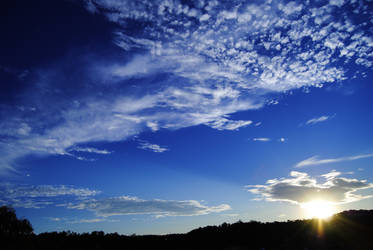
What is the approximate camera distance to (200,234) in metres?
21.7

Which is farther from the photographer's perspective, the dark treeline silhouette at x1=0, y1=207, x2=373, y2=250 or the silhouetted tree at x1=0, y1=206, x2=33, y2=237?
the silhouetted tree at x1=0, y1=206, x2=33, y2=237

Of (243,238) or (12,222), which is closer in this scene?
(243,238)

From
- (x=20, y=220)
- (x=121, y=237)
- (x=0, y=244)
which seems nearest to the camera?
(x=0, y=244)

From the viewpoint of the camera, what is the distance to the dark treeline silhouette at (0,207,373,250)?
1750 cm

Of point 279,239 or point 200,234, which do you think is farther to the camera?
point 200,234

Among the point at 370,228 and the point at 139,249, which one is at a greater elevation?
the point at 370,228

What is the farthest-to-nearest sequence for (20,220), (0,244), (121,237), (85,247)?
(20,220), (121,237), (85,247), (0,244)

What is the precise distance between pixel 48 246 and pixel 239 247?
14452mm

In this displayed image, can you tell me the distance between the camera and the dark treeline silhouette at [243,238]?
17500mm

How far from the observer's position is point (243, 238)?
65.8ft

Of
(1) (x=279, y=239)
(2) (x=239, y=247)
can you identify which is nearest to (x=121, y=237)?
(2) (x=239, y=247)

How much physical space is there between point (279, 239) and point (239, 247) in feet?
10.4

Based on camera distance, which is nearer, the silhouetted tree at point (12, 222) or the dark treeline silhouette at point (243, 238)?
the dark treeline silhouette at point (243, 238)

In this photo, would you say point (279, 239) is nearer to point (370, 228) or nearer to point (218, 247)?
point (218, 247)
